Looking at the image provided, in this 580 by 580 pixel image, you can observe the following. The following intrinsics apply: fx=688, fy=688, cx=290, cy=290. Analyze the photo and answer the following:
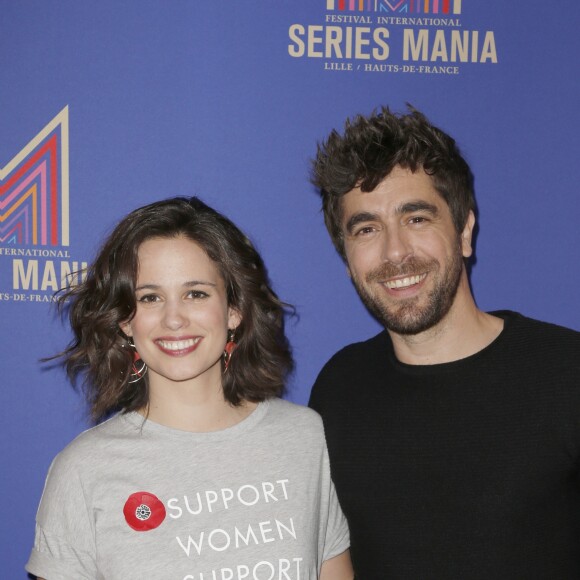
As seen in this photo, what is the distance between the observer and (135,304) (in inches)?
61.9

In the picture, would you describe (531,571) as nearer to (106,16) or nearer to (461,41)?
(461,41)

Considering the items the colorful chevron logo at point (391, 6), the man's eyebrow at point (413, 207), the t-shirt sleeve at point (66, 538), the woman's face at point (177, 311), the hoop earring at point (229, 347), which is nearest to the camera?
the t-shirt sleeve at point (66, 538)

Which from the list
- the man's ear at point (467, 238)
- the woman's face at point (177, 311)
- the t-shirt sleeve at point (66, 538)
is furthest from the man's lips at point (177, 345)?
the man's ear at point (467, 238)

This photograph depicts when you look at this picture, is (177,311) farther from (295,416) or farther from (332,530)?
(332,530)

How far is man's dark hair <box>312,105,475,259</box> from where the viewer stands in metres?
1.67

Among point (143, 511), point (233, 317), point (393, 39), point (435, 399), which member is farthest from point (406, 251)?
point (143, 511)

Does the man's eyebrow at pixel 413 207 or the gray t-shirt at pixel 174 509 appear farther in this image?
the man's eyebrow at pixel 413 207

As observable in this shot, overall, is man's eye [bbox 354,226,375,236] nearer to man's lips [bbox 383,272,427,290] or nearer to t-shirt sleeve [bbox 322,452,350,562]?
man's lips [bbox 383,272,427,290]

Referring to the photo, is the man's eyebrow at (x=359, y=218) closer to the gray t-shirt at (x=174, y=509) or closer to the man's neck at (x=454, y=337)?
the man's neck at (x=454, y=337)

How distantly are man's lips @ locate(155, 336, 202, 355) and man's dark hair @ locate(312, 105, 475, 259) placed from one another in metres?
0.50

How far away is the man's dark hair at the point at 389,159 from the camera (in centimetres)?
167

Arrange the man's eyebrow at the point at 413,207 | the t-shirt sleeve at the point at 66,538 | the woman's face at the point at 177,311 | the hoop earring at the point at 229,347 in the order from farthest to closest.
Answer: the hoop earring at the point at 229,347 < the man's eyebrow at the point at 413,207 < the woman's face at the point at 177,311 < the t-shirt sleeve at the point at 66,538

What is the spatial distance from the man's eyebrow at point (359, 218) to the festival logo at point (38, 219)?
80 cm

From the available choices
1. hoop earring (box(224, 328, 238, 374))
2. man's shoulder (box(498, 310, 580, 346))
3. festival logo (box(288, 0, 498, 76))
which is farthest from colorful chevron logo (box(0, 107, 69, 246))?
man's shoulder (box(498, 310, 580, 346))
